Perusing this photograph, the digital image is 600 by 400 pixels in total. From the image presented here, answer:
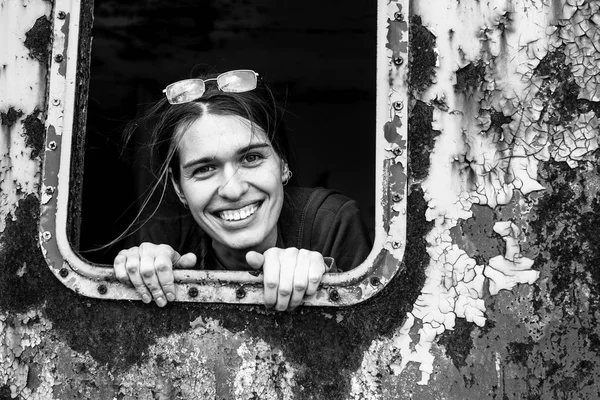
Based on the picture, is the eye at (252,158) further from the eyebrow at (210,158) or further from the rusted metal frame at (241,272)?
the rusted metal frame at (241,272)

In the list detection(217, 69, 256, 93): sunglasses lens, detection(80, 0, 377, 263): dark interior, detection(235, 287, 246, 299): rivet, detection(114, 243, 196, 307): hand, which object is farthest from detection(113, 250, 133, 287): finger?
detection(80, 0, 377, 263): dark interior

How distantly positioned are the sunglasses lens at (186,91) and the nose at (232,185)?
11.0 inches

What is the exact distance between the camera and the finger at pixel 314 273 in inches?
56.8

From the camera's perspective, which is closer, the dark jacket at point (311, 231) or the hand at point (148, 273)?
the hand at point (148, 273)

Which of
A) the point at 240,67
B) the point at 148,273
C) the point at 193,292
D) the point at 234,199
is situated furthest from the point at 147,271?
the point at 240,67

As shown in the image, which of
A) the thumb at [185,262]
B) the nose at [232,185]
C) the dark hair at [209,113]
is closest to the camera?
the thumb at [185,262]

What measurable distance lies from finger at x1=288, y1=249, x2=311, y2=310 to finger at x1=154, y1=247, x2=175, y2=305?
261 mm

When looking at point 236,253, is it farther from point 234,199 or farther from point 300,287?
point 300,287

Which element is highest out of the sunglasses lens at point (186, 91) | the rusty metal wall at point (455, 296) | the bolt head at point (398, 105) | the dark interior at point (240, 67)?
the dark interior at point (240, 67)

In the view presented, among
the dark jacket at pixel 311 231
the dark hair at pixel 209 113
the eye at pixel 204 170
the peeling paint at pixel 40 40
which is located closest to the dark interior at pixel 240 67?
the dark jacket at pixel 311 231

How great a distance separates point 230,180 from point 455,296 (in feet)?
2.06

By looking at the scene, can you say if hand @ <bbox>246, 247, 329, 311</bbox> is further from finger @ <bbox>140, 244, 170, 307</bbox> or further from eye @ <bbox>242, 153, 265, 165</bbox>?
eye @ <bbox>242, 153, 265, 165</bbox>

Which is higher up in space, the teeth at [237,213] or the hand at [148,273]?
the teeth at [237,213]

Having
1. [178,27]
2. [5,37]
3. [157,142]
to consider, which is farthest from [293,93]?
[5,37]
